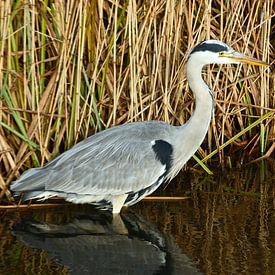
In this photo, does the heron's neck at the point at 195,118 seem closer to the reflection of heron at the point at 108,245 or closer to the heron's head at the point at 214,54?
the heron's head at the point at 214,54

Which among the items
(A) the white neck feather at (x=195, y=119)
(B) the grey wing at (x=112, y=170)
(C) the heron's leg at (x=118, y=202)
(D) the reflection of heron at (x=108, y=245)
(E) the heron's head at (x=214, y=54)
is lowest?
(D) the reflection of heron at (x=108, y=245)

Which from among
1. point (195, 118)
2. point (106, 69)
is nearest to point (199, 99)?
point (195, 118)

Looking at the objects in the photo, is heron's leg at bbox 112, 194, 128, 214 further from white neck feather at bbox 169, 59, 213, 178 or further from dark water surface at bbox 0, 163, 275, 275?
white neck feather at bbox 169, 59, 213, 178

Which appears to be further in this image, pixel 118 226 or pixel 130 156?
pixel 130 156

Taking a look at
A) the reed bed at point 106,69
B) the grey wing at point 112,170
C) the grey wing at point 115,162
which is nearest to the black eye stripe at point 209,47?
the reed bed at point 106,69

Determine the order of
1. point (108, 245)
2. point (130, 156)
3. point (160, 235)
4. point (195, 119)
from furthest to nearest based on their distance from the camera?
point (195, 119), point (130, 156), point (160, 235), point (108, 245)

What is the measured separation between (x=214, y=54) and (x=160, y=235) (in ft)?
3.86

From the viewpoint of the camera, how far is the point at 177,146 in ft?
16.1

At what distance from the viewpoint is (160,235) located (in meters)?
4.49

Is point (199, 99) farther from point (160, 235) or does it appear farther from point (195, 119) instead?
point (160, 235)

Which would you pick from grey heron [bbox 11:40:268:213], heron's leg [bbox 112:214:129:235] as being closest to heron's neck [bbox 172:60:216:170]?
grey heron [bbox 11:40:268:213]

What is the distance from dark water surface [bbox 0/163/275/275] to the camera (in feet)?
13.2

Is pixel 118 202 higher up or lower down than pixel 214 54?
lower down

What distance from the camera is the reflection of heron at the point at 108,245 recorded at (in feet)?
13.2
